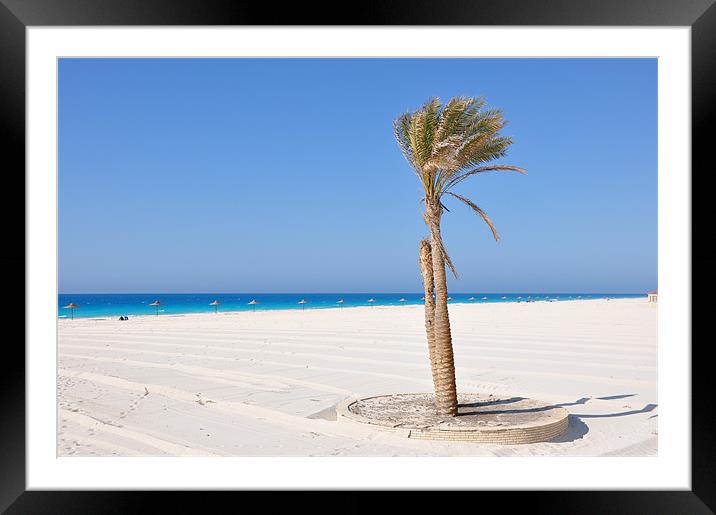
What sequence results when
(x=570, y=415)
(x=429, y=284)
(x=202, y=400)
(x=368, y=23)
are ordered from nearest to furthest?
1. (x=368, y=23)
2. (x=429, y=284)
3. (x=570, y=415)
4. (x=202, y=400)

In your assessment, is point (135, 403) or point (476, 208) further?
point (135, 403)

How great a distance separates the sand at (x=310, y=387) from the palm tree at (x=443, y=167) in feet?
3.52

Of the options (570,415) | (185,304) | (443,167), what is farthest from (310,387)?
(185,304)

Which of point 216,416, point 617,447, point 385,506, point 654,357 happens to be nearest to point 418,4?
point 385,506

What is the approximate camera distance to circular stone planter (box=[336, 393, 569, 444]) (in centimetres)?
593

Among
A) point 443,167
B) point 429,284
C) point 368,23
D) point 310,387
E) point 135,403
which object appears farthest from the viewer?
point 310,387

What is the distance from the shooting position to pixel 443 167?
6227mm

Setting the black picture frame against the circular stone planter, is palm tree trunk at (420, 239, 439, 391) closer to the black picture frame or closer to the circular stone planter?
the circular stone planter

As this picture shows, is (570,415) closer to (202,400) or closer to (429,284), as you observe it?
(429,284)

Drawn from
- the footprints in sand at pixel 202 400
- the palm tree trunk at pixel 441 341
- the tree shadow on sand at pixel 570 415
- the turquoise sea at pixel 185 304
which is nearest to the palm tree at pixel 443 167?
the palm tree trunk at pixel 441 341

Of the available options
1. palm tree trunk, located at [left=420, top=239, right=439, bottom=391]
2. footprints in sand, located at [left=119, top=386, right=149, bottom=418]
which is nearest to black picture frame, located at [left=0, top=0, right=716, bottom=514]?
palm tree trunk, located at [left=420, top=239, right=439, bottom=391]

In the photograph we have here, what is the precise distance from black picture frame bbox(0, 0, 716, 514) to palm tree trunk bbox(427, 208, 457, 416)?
289 centimetres

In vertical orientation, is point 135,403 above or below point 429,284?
below

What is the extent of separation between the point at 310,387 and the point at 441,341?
3.43m
